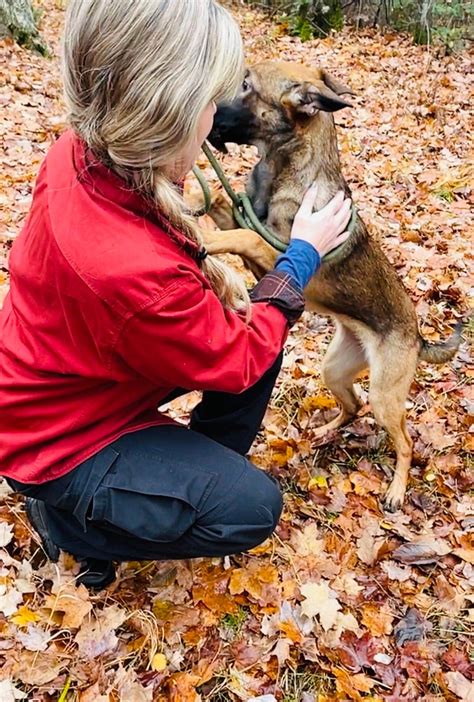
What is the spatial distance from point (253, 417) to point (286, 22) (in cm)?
1333

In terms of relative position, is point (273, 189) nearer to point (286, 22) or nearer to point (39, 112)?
point (39, 112)

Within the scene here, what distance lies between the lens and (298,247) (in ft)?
9.31

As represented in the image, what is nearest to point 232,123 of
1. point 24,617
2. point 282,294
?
point 282,294

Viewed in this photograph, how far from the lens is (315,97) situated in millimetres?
3289

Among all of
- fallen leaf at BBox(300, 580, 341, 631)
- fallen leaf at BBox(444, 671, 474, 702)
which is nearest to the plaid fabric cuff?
fallen leaf at BBox(300, 580, 341, 631)

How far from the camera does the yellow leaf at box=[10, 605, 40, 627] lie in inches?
107

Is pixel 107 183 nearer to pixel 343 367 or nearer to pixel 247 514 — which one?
pixel 247 514

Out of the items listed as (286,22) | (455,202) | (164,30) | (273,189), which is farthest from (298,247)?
(286,22)

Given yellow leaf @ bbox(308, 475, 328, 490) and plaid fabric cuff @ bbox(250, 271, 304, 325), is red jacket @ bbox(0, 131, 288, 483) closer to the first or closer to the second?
plaid fabric cuff @ bbox(250, 271, 304, 325)

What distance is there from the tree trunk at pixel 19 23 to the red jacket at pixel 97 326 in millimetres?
8065

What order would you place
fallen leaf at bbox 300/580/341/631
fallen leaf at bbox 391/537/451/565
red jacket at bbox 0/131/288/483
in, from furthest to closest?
fallen leaf at bbox 391/537/451/565
fallen leaf at bbox 300/580/341/631
red jacket at bbox 0/131/288/483

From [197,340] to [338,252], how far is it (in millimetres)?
1655

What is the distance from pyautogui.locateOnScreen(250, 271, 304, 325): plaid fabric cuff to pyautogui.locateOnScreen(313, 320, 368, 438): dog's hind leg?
4.66 ft

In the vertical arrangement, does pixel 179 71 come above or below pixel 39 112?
above
